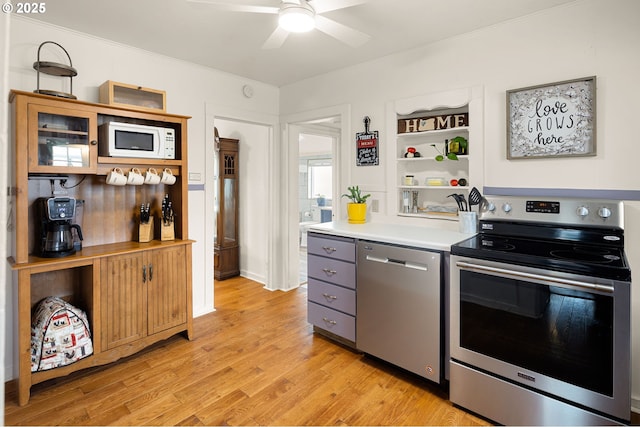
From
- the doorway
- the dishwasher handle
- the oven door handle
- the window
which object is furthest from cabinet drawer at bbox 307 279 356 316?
the window

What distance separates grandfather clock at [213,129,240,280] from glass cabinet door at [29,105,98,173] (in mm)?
2119

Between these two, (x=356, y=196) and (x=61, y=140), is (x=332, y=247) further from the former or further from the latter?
(x=61, y=140)

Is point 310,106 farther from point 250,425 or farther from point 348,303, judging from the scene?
point 250,425

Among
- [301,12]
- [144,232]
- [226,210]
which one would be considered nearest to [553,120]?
[301,12]

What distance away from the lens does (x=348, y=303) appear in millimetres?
2693

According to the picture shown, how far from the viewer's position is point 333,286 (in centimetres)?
279

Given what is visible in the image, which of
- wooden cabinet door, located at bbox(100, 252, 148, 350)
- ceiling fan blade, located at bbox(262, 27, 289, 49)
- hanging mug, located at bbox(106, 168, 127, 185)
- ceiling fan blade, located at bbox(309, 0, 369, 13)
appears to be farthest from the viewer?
hanging mug, located at bbox(106, 168, 127, 185)

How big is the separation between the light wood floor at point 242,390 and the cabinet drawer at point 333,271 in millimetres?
545

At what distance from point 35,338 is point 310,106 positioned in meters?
3.01

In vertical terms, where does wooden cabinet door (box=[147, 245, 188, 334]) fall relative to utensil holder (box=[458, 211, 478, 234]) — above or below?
below

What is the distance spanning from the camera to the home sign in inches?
107

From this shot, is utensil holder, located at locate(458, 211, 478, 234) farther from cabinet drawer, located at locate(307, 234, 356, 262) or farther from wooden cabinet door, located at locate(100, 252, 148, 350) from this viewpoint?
wooden cabinet door, located at locate(100, 252, 148, 350)

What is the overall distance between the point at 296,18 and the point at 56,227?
204 centimetres

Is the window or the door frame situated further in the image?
the window
